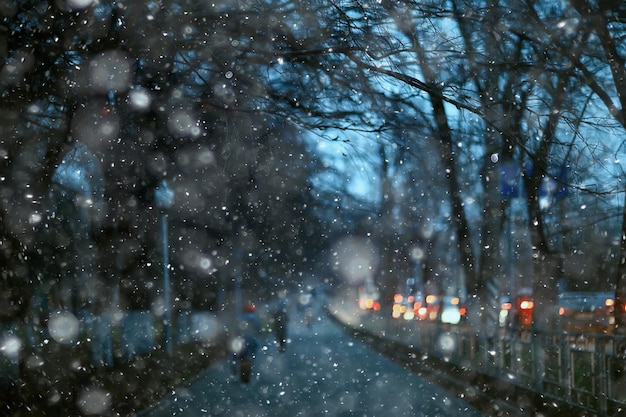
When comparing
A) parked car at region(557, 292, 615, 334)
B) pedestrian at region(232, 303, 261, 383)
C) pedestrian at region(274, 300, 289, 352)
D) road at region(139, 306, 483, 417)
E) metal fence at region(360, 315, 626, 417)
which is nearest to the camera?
metal fence at region(360, 315, 626, 417)

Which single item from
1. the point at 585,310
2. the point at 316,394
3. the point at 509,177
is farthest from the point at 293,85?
the point at 585,310

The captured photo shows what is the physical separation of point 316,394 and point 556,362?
158 inches

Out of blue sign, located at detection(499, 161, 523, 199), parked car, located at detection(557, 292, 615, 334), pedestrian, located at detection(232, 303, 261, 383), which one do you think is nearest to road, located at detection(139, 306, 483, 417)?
pedestrian, located at detection(232, 303, 261, 383)

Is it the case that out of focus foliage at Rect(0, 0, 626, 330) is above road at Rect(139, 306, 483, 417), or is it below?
above

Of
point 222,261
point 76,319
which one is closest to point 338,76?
point 76,319

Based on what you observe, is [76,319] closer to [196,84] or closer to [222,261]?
[222,261]

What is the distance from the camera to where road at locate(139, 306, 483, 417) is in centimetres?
1233

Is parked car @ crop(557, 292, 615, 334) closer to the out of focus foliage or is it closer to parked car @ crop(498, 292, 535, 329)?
parked car @ crop(498, 292, 535, 329)

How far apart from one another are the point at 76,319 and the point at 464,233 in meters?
10.8

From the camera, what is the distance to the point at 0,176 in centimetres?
1072

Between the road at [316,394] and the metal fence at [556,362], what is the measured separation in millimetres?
1223

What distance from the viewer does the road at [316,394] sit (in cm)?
1233

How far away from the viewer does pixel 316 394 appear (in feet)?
48.3

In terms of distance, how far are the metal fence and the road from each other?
1223mm
